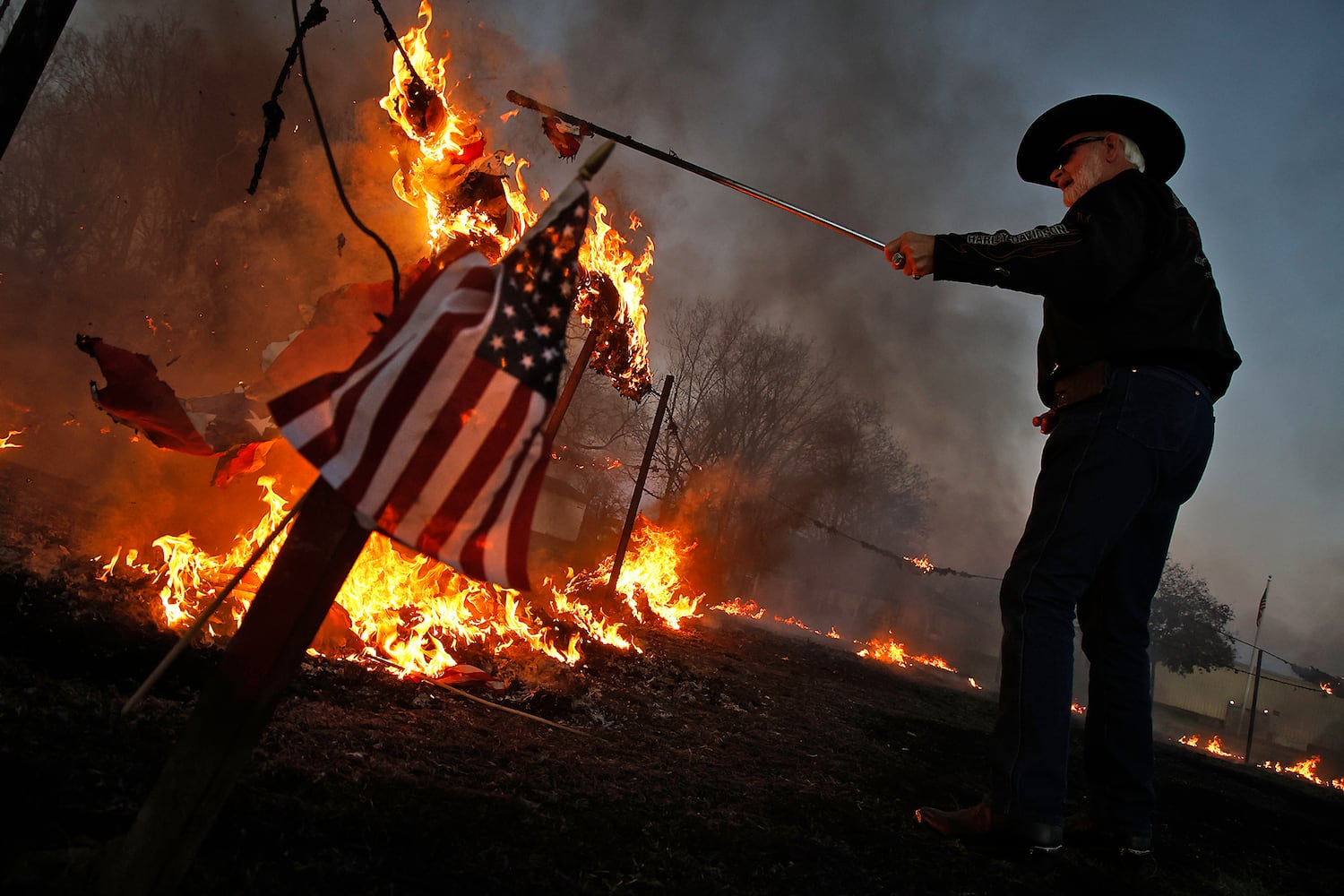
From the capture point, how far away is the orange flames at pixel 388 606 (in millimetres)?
3934

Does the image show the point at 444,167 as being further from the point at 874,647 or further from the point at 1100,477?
the point at 874,647

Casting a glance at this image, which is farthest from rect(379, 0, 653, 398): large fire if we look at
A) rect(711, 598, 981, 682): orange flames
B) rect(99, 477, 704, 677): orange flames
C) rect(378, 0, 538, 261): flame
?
rect(711, 598, 981, 682): orange flames

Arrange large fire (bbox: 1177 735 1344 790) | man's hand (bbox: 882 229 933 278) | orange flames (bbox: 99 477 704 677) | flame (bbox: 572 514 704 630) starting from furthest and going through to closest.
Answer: large fire (bbox: 1177 735 1344 790)
flame (bbox: 572 514 704 630)
orange flames (bbox: 99 477 704 677)
man's hand (bbox: 882 229 933 278)

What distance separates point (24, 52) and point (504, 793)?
332cm

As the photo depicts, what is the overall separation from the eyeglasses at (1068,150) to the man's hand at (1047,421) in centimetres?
116

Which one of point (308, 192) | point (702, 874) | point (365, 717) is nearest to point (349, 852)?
point (702, 874)

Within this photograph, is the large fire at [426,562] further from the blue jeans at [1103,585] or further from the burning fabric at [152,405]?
the blue jeans at [1103,585]

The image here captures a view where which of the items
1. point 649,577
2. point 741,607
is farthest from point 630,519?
point 741,607

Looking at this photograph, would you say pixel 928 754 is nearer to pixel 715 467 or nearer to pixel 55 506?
pixel 55 506

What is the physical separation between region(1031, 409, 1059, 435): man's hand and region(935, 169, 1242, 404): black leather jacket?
269 mm

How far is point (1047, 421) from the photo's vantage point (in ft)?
10.1

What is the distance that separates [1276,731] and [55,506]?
211ft

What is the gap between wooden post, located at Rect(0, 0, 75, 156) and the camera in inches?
102

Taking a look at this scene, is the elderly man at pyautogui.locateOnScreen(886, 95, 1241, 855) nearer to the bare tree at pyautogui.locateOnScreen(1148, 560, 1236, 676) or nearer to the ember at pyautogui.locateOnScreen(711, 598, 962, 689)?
the ember at pyautogui.locateOnScreen(711, 598, 962, 689)
